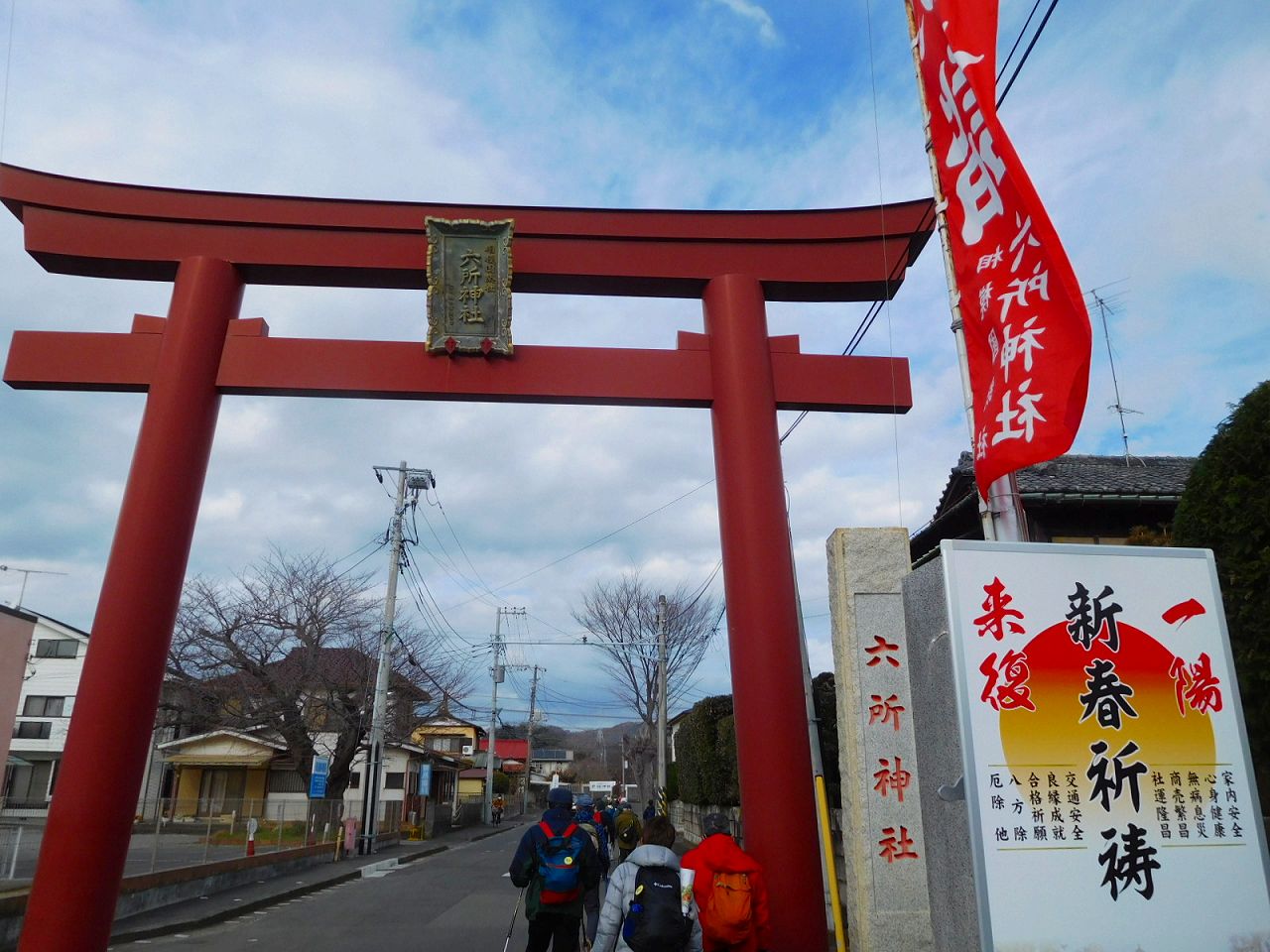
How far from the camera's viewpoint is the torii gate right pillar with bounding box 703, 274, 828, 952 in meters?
6.91

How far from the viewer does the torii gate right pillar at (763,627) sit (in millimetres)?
6914

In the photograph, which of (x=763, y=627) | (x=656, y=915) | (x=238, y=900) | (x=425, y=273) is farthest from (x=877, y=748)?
(x=238, y=900)

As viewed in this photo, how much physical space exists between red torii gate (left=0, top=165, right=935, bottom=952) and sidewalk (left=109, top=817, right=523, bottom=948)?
519 centimetres

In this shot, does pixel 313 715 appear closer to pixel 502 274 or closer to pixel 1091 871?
pixel 502 274

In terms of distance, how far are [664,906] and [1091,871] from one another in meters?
2.31

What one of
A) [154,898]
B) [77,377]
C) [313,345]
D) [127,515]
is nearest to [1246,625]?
[313,345]

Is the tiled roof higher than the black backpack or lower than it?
higher

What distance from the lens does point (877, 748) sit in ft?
23.5

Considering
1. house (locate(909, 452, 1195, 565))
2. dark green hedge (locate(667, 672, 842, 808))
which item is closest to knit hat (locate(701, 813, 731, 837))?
dark green hedge (locate(667, 672, 842, 808))

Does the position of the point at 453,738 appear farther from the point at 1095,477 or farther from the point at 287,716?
the point at 1095,477

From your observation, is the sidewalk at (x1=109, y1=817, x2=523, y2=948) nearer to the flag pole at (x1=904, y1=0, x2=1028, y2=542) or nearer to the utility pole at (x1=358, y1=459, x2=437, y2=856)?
the utility pole at (x1=358, y1=459, x2=437, y2=856)

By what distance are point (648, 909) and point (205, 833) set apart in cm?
1443

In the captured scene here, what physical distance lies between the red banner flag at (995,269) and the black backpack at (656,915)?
2.83 meters

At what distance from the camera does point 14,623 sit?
492 inches
